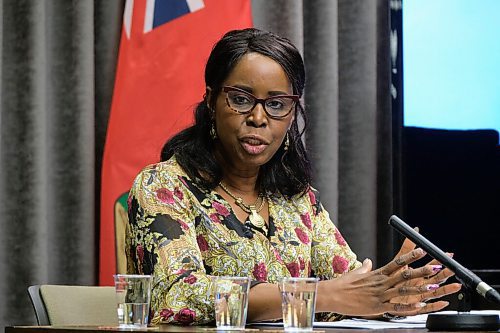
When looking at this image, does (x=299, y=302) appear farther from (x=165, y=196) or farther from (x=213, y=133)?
(x=213, y=133)

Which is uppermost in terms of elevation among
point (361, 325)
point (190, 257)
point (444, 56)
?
point (444, 56)

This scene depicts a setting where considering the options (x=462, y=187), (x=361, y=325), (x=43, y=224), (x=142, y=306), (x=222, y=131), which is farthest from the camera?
(x=462, y=187)

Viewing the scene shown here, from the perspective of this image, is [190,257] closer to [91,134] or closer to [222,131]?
[222,131]

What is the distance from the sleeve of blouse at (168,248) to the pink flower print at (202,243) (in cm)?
4

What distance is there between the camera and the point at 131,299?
159cm

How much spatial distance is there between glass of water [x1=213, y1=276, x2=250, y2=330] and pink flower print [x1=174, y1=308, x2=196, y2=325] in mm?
351

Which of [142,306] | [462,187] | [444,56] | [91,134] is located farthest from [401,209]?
[142,306]

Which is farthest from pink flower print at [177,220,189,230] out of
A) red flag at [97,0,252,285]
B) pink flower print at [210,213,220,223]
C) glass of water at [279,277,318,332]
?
red flag at [97,0,252,285]

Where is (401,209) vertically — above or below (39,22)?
below

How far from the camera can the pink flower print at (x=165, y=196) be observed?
2.13m

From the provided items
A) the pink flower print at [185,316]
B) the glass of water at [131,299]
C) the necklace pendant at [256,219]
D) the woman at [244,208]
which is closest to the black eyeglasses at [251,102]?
the woman at [244,208]

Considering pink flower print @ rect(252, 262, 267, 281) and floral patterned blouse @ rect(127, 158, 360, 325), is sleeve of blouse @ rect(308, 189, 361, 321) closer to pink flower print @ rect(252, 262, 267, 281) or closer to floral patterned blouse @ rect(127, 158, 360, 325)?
floral patterned blouse @ rect(127, 158, 360, 325)

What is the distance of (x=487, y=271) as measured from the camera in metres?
3.09

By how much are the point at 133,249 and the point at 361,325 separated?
20.6 inches
